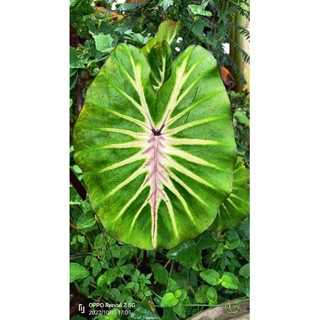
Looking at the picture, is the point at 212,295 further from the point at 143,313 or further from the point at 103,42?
the point at 103,42

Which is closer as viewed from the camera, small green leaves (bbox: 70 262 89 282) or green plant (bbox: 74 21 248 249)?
green plant (bbox: 74 21 248 249)

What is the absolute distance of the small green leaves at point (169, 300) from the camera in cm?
202

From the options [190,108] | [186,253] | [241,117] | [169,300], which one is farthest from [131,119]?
[169,300]

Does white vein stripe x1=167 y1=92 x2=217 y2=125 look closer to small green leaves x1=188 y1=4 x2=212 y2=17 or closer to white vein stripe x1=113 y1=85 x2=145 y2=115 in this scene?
white vein stripe x1=113 y1=85 x2=145 y2=115

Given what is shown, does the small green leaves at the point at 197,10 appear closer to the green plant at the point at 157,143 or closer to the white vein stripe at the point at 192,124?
the green plant at the point at 157,143

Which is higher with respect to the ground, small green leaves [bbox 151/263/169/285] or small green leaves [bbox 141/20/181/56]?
small green leaves [bbox 141/20/181/56]

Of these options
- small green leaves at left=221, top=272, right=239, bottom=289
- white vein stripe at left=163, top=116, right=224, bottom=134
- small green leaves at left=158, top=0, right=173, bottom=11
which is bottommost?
small green leaves at left=221, top=272, right=239, bottom=289

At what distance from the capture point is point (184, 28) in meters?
1.98

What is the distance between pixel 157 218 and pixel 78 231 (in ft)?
0.82

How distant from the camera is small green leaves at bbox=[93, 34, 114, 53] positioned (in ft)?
6.61

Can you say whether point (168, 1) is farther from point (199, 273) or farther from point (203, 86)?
point (199, 273)

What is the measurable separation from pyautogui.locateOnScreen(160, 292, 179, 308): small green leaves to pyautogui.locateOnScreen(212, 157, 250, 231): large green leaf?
0.23m

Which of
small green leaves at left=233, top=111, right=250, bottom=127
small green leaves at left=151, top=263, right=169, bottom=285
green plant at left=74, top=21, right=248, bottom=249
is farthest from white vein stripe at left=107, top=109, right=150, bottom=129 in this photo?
small green leaves at left=151, top=263, right=169, bottom=285

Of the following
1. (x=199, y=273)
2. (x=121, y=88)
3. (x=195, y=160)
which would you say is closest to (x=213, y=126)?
(x=195, y=160)
